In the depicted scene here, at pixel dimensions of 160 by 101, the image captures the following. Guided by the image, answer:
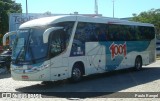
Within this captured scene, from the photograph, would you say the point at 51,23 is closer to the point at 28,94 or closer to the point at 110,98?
the point at 28,94

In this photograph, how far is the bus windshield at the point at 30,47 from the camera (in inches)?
590

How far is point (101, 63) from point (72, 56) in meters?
2.83

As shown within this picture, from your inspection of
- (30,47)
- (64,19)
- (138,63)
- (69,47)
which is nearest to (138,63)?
(138,63)

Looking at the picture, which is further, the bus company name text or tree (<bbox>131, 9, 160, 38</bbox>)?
tree (<bbox>131, 9, 160, 38</bbox>)

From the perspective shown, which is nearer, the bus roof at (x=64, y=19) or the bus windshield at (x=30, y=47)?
the bus windshield at (x=30, y=47)

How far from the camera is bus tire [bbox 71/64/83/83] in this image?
16562mm

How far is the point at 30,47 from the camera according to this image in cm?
1516

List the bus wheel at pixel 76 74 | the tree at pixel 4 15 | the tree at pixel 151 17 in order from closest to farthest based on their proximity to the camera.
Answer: the bus wheel at pixel 76 74 → the tree at pixel 4 15 → the tree at pixel 151 17

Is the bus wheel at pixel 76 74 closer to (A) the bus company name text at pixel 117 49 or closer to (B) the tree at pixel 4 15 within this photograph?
(A) the bus company name text at pixel 117 49

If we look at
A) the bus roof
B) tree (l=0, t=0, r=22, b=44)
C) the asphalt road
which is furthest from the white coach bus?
tree (l=0, t=0, r=22, b=44)

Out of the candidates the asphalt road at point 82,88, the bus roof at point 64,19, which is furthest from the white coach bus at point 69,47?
the asphalt road at point 82,88

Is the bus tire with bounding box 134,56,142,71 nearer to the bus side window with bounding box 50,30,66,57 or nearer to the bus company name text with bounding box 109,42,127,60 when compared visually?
the bus company name text with bounding box 109,42,127,60

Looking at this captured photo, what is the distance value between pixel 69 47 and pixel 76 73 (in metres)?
1.32

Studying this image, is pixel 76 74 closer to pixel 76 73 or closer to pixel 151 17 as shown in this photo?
pixel 76 73
